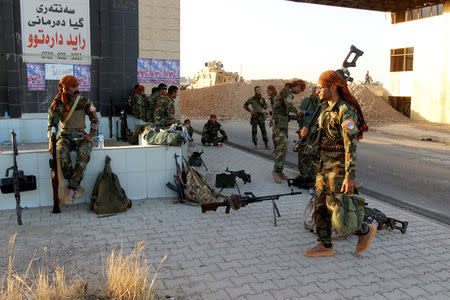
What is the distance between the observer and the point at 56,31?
35.3ft

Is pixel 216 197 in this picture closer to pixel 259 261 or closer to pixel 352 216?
pixel 259 261

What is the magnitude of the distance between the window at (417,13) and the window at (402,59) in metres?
1.85

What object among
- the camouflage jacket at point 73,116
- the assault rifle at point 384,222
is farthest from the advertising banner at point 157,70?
the assault rifle at point 384,222

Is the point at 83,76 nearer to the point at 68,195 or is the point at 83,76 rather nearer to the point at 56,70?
the point at 56,70

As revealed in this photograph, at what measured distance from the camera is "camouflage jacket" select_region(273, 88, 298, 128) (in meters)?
7.82

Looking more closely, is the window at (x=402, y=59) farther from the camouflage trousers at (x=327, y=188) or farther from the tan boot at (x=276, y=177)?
the camouflage trousers at (x=327, y=188)

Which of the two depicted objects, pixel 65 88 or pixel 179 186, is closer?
pixel 65 88

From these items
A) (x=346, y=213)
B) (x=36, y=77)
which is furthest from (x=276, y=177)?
(x=36, y=77)

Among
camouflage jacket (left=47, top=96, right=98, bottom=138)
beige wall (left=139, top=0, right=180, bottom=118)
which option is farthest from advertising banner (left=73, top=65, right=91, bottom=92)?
camouflage jacket (left=47, top=96, right=98, bottom=138)

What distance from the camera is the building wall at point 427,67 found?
21.6 metres

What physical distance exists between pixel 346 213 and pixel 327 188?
34 centimetres

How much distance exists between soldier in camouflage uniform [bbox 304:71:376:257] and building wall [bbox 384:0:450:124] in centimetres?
2067

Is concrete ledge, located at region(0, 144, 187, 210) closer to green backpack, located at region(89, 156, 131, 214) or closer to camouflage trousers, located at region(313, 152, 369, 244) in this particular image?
green backpack, located at region(89, 156, 131, 214)

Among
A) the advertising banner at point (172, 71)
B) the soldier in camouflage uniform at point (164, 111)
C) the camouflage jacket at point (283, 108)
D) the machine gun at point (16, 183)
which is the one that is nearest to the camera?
the machine gun at point (16, 183)
